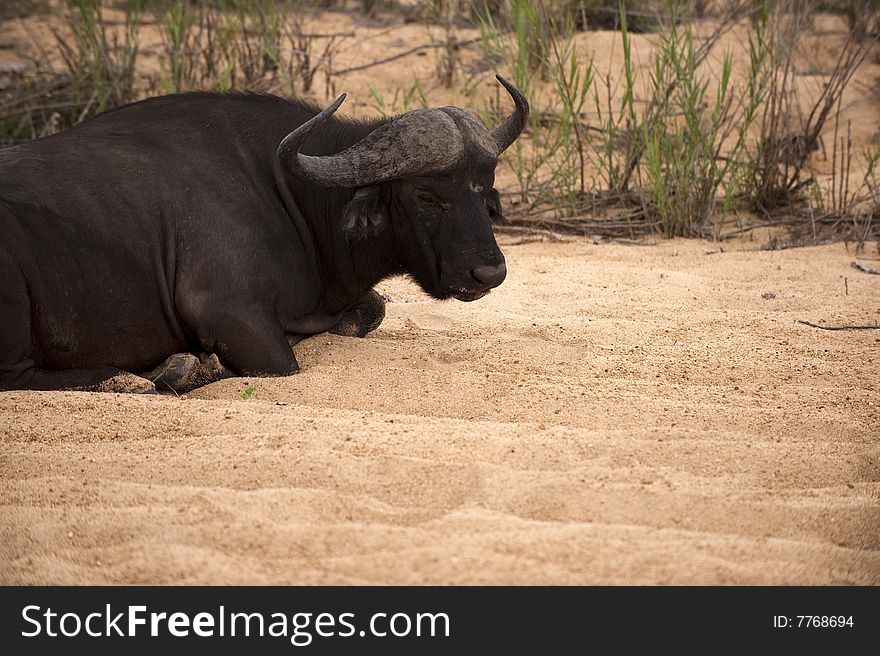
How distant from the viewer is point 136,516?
3.06 m

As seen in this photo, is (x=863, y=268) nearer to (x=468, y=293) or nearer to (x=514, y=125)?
(x=514, y=125)

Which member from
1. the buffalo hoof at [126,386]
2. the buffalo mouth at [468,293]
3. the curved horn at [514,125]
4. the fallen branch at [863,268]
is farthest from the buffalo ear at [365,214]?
the fallen branch at [863,268]

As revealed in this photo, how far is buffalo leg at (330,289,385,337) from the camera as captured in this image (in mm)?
5359

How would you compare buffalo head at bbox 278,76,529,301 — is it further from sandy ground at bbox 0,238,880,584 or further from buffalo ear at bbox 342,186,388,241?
sandy ground at bbox 0,238,880,584

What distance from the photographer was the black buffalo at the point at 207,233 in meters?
4.53

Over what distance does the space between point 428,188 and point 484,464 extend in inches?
68.7

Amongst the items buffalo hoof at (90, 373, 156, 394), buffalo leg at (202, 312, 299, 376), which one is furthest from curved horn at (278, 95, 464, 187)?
buffalo hoof at (90, 373, 156, 394)

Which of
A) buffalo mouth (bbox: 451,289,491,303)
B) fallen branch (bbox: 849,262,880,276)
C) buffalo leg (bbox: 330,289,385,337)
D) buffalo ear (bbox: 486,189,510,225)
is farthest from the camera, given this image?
fallen branch (bbox: 849,262,880,276)

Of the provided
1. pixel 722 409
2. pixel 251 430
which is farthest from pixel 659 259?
pixel 251 430

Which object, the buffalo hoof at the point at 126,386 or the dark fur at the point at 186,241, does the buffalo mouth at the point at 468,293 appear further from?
the buffalo hoof at the point at 126,386

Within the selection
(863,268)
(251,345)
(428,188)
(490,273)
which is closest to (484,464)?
(490,273)

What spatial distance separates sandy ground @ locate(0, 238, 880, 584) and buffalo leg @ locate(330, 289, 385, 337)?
0.13m

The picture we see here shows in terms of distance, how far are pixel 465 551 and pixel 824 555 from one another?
Result: 3.35ft

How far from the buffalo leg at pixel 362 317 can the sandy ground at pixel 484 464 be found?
0.13m
